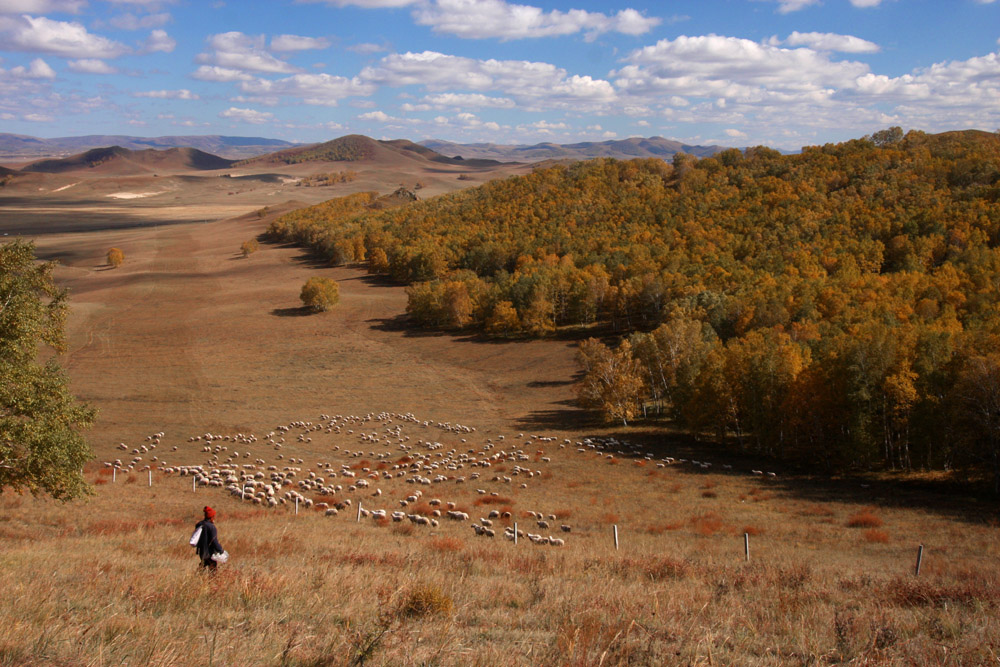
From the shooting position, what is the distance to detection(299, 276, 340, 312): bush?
10294 centimetres

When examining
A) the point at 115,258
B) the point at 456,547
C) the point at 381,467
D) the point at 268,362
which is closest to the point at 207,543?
the point at 456,547

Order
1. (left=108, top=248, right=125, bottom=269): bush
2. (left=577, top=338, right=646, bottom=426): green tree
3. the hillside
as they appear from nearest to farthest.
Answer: the hillside
(left=577, top=338, right=646, bottom=426): green tree
(left=108, top=248, right=125, bottom=269): bush

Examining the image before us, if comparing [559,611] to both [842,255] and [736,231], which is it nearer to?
[842,255]

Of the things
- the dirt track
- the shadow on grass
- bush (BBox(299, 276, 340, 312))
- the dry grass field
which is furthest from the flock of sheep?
bush (BBox(299, 276, 340, 312))

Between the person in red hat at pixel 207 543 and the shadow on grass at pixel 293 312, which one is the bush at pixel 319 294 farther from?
the person in red hat at pixel 207 543

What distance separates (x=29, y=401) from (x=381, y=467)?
81.6 feet

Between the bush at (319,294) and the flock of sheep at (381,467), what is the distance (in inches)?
2104

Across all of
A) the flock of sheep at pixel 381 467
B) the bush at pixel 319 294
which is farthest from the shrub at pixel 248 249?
the flock of sheep at pixel 381 467

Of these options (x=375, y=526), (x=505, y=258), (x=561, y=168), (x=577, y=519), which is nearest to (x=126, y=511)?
(x=375, y=526)

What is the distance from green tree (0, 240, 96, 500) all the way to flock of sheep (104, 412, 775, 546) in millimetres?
11519

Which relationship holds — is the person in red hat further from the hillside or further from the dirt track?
the hillside

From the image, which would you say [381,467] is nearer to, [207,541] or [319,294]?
[207,541]

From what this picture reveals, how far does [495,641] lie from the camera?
8781 millimetres

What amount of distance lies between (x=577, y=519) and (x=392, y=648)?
873 inches
